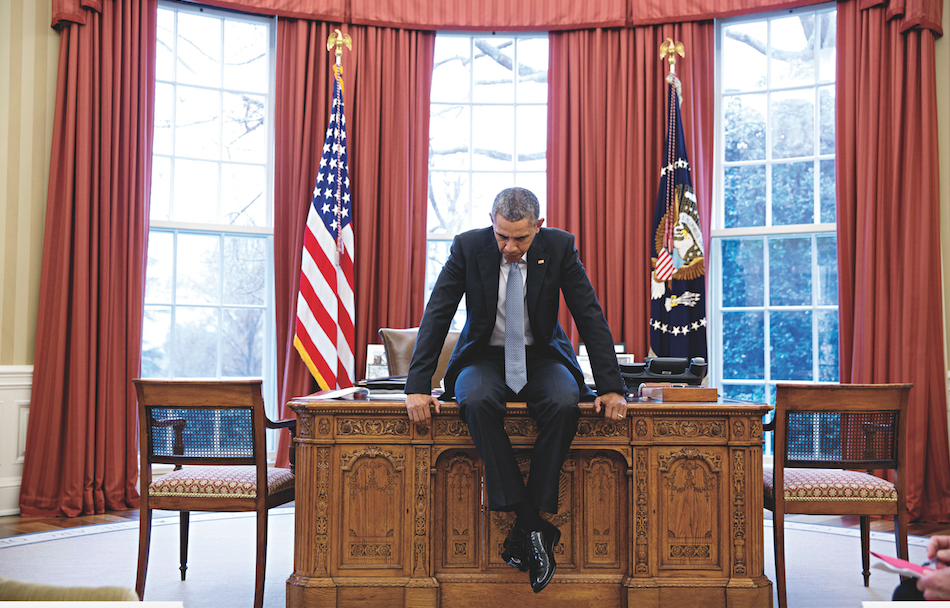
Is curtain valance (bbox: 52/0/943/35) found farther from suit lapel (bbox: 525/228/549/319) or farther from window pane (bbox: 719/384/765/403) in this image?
suit lapel (bbox: 525/228/549/319)

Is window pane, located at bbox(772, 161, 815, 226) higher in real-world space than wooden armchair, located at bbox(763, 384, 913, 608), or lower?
higher

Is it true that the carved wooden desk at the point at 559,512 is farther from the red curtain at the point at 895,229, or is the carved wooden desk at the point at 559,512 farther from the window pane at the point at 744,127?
the window pane at the point at 744,127

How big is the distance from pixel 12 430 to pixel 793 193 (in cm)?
537

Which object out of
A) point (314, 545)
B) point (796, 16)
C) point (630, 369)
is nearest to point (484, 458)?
point (314, 545)

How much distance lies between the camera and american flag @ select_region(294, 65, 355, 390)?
464 centimetres

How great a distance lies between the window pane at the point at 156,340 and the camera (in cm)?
494

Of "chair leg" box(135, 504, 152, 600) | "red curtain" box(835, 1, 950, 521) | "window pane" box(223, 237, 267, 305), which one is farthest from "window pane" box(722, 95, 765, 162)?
"chair leg" box(135, 504, 152, 600)

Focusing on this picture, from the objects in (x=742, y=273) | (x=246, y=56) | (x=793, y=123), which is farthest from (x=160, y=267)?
(x=793, y=123)

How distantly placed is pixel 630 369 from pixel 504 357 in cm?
82

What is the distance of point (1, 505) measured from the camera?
4305 mm

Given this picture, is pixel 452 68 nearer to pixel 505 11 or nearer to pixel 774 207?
pixel 505 11

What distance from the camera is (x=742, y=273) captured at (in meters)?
5.15

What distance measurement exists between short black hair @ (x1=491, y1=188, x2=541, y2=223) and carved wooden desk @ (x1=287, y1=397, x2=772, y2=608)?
668 millimetres

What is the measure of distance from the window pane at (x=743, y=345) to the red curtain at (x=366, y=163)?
224 centimetres
